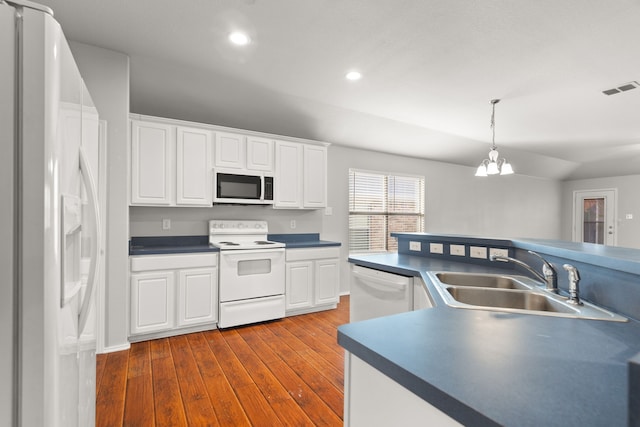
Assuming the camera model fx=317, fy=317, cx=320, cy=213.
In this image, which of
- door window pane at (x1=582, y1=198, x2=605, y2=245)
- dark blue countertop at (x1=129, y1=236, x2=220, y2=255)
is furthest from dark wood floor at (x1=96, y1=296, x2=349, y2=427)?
door window pane at (x1=582, y1=198, x2=605, y2=245)

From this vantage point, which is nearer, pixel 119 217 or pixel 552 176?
pixel 119 217

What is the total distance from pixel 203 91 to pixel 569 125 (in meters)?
4.98

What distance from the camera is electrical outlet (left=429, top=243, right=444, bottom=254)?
258 cm

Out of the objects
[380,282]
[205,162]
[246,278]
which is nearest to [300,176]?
[205,162]

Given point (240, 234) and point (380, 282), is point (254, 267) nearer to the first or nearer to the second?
point (240, 234)

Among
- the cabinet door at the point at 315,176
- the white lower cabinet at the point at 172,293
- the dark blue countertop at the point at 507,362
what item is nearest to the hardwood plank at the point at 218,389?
the white lower cabinet at the point at 172,293

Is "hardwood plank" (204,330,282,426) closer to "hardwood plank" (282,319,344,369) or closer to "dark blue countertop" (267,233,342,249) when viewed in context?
"hardwood plank" (282,319,344,369)

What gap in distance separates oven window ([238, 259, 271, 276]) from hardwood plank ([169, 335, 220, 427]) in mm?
869

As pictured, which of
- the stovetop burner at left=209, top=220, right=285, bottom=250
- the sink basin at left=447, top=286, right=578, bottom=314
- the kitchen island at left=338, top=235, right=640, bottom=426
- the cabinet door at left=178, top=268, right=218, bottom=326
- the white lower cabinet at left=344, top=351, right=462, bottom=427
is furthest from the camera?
the stovetop burner at left=209, top=220, right=285, bottom=250

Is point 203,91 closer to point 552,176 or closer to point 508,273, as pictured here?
point 508,273

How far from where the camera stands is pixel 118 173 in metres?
2.70

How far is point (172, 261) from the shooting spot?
3.07m

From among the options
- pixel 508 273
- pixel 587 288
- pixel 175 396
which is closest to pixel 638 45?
pixel 508 273

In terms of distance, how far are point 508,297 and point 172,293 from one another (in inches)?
111
